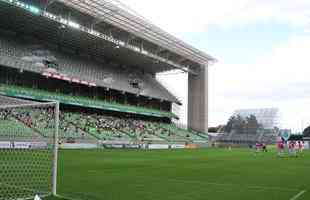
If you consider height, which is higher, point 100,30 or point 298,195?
point 100,30

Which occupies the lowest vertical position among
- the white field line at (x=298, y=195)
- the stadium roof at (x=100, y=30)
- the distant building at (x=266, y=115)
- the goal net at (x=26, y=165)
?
the white field line at (x=298, y=195)

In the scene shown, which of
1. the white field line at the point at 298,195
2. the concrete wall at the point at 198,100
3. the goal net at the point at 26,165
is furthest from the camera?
the concrete wall at the point at 198,100

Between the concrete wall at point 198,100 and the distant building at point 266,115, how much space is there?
1379 inches

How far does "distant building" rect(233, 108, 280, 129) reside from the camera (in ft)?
353

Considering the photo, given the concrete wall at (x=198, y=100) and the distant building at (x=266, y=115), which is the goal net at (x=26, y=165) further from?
the distant building at (x=266, y=115)

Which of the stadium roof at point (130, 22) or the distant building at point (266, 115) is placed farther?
the distant building at point (266, 115)

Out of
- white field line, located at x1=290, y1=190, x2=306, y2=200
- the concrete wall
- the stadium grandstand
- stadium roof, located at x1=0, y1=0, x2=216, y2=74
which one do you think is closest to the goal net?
white field line, located at x1=290, y1=190, x2=306, y2=200

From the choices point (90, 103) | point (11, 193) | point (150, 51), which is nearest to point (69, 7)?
point (90, 103)

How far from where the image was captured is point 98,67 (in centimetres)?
6275

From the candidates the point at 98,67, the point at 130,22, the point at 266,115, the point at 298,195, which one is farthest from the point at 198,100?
the point at 298,195

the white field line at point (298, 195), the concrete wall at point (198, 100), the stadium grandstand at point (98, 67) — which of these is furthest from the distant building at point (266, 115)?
the white field line at point (298, 195)

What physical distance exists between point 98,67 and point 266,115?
65.0 metres

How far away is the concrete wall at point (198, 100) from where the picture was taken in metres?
75.4

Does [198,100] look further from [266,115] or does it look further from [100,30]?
[266,115]
